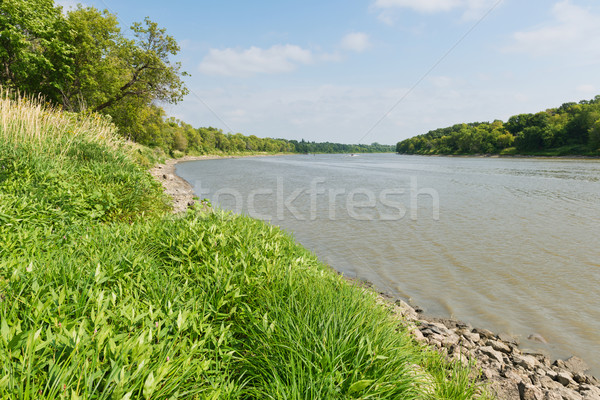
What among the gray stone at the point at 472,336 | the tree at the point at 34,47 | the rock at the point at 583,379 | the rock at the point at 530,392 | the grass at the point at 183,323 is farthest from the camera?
the tree at the point at 34,47

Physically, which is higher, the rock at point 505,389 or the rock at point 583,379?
the rock at point 505,389

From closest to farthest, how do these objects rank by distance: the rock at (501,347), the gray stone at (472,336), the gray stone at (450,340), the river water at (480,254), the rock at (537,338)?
the gray stone at (450,340) < the rock at (501,347) < the gray stone at (472,336) < the rock at (537,338) < the river water at (480,254)

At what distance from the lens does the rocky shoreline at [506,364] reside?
3.56 m

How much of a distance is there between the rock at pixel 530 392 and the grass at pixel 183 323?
561 millimetres

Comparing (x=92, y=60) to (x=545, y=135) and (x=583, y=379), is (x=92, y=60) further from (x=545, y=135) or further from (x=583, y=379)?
(x=545, y=135)

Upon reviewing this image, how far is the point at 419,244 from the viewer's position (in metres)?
9.95

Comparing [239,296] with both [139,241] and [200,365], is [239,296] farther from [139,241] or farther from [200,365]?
[139,241]

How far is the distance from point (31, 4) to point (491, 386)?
104ft

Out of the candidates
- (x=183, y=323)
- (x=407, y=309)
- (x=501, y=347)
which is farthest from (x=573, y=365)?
(x=183, y=323)

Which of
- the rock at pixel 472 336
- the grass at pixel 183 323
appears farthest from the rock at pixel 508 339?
the grass at pixel 183 323

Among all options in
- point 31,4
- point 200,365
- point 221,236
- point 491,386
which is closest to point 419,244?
point 491,386

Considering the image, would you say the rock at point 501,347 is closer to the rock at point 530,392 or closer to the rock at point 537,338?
the rock at point 537,338

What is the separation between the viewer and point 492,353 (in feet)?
14.3

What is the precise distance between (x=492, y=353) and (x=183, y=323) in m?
4.13
